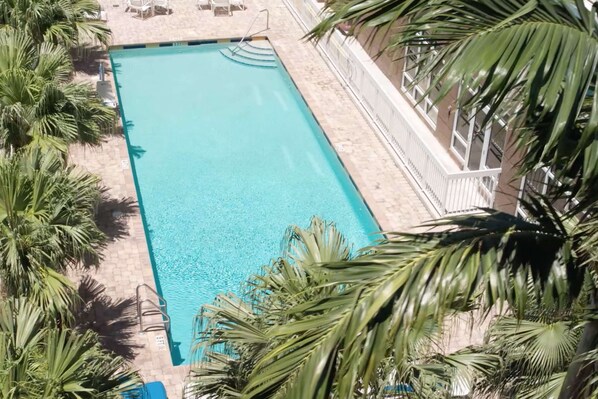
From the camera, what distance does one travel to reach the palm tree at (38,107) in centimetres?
1186

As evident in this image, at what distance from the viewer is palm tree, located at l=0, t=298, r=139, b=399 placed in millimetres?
7008

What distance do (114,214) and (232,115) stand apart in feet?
16.0

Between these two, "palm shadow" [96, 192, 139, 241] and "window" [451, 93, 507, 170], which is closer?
"palm shadow" [96, 192, 139, 241]

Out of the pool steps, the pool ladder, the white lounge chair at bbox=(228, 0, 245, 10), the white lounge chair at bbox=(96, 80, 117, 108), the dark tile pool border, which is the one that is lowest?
the pool ladder

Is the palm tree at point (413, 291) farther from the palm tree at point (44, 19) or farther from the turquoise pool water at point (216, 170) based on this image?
the palm tree at point (44, 19)

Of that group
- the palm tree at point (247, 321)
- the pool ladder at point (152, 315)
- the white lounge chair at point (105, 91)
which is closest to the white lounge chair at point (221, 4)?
the white lounge chair at point (105, 91)

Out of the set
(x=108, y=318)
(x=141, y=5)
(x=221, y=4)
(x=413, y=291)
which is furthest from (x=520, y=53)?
(x=141, y=5)

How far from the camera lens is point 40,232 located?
9641 millimetres

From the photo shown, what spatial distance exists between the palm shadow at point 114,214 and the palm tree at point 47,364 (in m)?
6.80

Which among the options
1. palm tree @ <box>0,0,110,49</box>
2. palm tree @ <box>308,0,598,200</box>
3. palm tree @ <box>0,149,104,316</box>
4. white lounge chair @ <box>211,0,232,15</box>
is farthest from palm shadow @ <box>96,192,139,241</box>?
palm tree @ <box>308,0,598,200</box>

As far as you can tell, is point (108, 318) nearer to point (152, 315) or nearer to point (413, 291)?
point (152, 315)

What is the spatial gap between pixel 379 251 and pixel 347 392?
35.3 inches

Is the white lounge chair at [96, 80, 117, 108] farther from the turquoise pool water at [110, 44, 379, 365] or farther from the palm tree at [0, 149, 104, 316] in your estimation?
the palm tree at [0, 149, 104, 316]

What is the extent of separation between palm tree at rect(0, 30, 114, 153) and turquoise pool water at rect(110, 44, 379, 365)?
3211 millimetres
